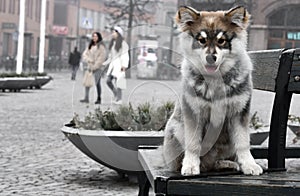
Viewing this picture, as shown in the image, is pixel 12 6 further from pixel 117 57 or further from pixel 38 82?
pixel 117 57

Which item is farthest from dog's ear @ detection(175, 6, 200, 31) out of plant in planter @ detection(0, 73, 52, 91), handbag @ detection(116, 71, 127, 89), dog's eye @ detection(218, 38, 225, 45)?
plant in planter @ detection(0, 73, 52, 91)

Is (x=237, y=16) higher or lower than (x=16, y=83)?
higher

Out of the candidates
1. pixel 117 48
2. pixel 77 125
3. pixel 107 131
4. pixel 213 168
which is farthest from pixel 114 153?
pixel 213 168

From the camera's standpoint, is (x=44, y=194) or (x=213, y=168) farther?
(x=44, y=194)

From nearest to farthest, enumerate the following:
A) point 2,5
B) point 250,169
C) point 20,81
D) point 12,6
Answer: point 250,169
point 20,81
point 2,5
point 12,6

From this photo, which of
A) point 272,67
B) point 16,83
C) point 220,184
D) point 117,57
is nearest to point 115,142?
point 117,57

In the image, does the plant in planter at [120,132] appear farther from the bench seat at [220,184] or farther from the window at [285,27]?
the window at [285,27]

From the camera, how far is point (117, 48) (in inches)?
355

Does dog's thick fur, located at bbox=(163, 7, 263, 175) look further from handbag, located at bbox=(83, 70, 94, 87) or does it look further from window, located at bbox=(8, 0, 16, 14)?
window, located at bbox=(8, 0, 16, 14)

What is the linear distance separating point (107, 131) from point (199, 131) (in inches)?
148

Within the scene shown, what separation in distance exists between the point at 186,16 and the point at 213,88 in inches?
14.9

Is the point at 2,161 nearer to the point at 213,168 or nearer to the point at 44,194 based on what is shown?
the point at 44,194

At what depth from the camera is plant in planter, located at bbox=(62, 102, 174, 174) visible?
6.99 metres

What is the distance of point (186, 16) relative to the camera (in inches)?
143
